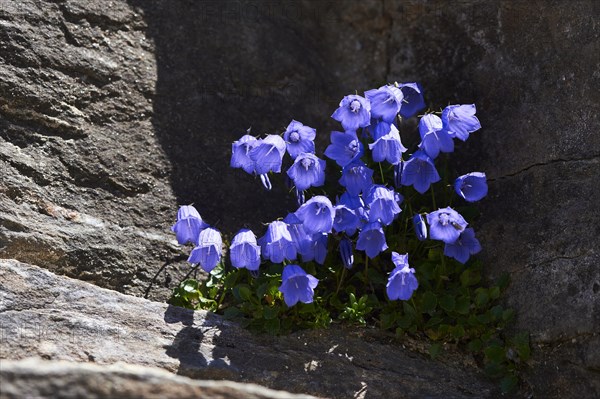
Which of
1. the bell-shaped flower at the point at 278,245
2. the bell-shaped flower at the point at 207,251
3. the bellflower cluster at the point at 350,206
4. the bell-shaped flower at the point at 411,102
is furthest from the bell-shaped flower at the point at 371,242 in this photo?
the bell-shaped flower at the point at 411,102

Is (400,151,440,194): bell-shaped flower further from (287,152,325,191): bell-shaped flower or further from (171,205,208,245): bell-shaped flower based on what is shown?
(171,205,208,245): bell-shaped flower

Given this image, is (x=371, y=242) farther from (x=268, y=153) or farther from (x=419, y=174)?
(x=268, y=153)

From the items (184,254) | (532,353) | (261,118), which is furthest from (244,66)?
(532,353)

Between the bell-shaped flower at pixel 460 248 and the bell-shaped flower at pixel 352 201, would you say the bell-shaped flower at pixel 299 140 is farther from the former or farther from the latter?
the bell-shaped flower at pixel 460 248

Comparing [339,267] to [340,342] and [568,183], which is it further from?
[568,183]

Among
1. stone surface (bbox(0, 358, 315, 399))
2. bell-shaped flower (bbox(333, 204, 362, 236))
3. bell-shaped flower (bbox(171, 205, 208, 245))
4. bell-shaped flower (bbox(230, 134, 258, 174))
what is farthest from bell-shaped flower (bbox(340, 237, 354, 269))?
stone surface (bbox(0, 358, 315, 399))

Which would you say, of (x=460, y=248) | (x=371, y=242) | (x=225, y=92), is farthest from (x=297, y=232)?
(x=225, y=92)
